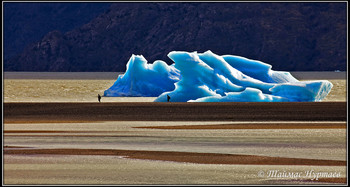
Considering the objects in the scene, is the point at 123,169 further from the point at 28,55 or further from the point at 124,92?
the point at 28,55

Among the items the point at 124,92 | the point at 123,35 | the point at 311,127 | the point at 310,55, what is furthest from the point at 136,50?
the point at 311,127

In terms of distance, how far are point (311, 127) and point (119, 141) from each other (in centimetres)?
529

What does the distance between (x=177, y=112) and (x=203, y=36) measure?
342 feet

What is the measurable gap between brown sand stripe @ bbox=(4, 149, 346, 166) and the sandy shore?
698 centimetres

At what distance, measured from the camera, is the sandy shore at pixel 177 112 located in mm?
20562

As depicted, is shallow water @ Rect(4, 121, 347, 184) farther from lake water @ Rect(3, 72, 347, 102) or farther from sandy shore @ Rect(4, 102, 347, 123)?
lake water @ Rect(3, 72, 347, 102)

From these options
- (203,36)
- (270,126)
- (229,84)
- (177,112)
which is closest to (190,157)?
(270,126)

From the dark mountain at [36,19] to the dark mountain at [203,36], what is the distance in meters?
35.8

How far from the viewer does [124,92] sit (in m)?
33.3

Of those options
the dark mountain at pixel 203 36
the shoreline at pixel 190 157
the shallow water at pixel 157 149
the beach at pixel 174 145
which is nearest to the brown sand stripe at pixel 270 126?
the beach at pixel 174 145

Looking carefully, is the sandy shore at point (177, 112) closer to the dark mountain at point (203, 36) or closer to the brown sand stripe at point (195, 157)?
the brown sand stripe at point (195, 157)

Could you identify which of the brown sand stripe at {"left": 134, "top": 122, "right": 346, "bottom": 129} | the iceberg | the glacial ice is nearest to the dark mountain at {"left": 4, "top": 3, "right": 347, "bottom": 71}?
the iceberg

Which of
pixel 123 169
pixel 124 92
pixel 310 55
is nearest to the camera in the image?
pixel 123 169

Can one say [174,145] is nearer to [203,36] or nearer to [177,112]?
[177,112]
